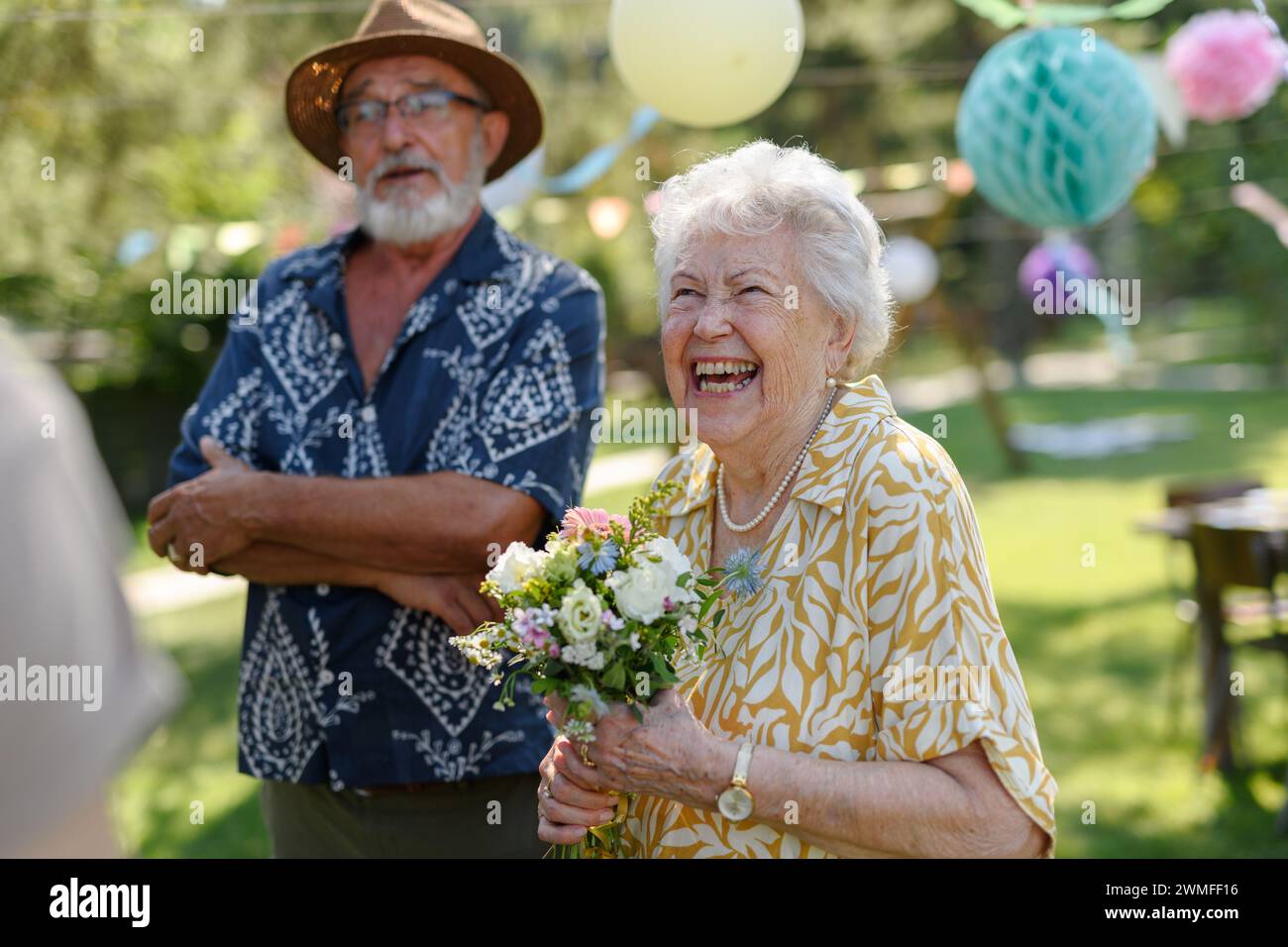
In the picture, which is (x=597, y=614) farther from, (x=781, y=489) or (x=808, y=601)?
(x=781, y=489)

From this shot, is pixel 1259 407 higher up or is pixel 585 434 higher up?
pixel 1259 407

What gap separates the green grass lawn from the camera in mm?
5723

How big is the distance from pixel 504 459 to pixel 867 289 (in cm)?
96

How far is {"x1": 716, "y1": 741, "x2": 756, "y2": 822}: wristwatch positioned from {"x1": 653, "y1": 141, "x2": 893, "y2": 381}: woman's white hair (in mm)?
836

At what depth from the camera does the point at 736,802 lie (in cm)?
206

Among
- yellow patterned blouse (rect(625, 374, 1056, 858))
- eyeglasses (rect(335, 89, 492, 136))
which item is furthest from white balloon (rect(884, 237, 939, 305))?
yellow patterned blouse (rect(625, 374, 1056, 858))

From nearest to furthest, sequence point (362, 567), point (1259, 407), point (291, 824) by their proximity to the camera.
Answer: point (362, 567), point (291, 824), point (1259, 407)

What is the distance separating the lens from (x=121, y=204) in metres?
8.95

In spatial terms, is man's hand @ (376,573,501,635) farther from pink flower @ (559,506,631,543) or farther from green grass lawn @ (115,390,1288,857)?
green grass lawn @ (115,390,1288,857)

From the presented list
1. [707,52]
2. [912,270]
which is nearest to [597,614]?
[707,52]

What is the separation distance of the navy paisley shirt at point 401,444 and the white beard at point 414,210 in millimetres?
92

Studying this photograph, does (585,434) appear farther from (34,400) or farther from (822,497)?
(34,400)

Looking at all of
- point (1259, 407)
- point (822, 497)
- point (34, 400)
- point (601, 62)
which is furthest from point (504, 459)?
point (1259, 407)

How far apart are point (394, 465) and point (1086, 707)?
219 inches
